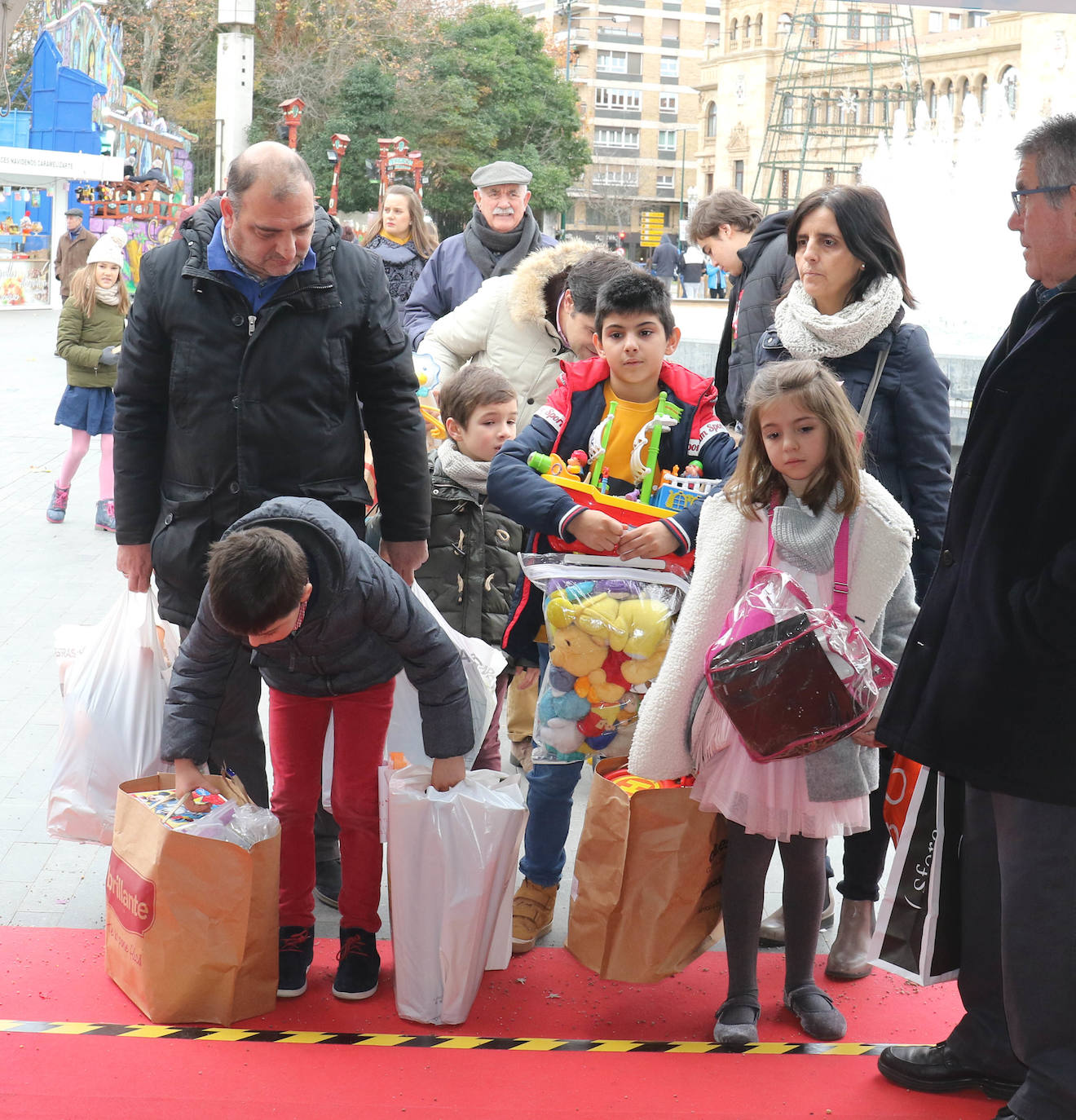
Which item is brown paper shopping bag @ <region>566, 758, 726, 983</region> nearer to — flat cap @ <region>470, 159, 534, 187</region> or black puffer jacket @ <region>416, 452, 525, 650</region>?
black puffer jacket @ <region>416, 452, 525, 650</region>

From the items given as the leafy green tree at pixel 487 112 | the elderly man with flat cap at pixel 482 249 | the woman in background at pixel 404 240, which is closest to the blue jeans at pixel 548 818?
the elderly man with flat cap at pixel 482 249

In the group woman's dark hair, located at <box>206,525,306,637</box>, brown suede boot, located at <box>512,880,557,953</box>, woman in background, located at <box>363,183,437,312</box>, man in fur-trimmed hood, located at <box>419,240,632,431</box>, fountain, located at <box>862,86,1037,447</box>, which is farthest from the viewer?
fountain, located at <box>862,86,1037,447</box>

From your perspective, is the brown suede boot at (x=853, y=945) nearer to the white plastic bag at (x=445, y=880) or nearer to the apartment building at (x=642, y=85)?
the white plastic bag at (x=445, y=880)

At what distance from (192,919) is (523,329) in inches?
97.4

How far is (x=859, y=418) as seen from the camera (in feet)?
10.8

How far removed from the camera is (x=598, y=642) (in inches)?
129

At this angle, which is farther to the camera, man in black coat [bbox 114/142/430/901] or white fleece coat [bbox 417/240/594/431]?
white fleece coat [bbox 417/240/594/431]

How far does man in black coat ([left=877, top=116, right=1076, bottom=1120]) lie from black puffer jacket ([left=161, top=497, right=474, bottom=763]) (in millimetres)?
1078

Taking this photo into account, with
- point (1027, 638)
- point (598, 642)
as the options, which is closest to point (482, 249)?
point (598, 642)

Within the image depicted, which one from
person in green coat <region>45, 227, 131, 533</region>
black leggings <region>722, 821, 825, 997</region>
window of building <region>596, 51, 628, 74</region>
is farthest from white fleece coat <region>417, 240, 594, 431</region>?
window of building <region>596, 51, 628, 74</region>

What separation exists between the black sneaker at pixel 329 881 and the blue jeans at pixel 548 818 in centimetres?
59

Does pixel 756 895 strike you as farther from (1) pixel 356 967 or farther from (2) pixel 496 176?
(2) pixel 496 176

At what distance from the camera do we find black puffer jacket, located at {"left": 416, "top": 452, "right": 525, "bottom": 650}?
407cm

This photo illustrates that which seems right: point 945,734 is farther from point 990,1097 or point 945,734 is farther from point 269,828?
point 269,828
